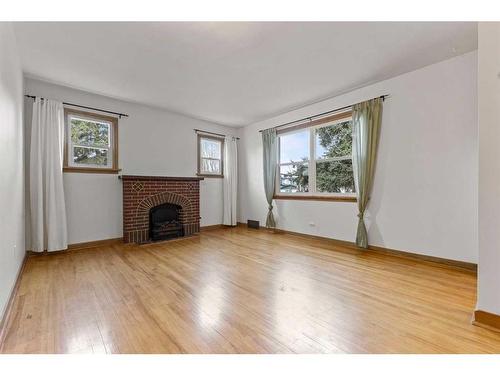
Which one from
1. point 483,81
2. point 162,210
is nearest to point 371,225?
point 483,81

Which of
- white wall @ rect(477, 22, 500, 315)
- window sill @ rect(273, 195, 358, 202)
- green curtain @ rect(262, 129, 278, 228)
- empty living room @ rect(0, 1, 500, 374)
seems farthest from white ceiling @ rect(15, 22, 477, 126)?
window sill @ rect(273, 195, 358, 202)

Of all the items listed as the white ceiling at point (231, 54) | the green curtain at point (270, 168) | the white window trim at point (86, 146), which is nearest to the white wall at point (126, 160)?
the white window trim at point (86, 146)

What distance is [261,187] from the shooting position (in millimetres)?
5387

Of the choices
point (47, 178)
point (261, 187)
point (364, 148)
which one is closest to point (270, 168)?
point (261, 187)

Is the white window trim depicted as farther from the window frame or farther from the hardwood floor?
the window frame

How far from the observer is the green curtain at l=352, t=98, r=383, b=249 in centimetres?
342

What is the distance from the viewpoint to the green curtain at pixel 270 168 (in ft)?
16.4

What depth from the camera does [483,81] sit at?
1.64 m

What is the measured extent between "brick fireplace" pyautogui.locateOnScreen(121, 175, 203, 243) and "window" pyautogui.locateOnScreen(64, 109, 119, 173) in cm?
47

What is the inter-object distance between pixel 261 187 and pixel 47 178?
3.90m

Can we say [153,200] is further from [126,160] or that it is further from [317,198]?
[317,198]

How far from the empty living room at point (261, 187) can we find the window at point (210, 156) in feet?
0.39

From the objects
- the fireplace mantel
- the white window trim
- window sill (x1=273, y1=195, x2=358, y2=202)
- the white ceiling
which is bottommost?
window sill (x1=273, y1=195, x2=358, y2=202)
